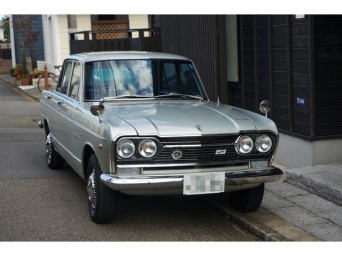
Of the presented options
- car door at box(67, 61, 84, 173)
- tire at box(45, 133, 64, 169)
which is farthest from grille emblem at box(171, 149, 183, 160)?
tire at box(45, 133, 64, 169)

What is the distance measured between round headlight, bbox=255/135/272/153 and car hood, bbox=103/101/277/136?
0.10 metres

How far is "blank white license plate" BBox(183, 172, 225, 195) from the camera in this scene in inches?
229

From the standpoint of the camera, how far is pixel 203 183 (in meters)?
5.86

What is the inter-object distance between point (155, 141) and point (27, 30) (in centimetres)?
2676

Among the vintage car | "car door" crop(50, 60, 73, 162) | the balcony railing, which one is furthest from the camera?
the balcony railing

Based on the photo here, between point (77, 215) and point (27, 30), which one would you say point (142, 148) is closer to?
point (77, 215)

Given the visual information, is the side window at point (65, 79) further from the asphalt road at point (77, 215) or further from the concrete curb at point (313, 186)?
the concrete curb at point (313, 186)

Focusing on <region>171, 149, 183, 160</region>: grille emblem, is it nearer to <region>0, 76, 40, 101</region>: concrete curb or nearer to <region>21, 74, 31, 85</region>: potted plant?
<region>0, 76, 40, 101</region>: concrete curb

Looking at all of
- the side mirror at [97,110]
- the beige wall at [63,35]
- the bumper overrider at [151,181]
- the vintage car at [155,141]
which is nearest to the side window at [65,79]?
the vintage car at [155,141]

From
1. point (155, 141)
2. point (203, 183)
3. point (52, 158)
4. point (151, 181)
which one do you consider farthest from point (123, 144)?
point (52, 158)

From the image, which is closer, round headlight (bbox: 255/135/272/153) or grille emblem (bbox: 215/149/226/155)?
grille emblem (bbox: 215/149/226/155)

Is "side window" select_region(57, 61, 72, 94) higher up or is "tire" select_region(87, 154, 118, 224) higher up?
"side window" select_region(57, 61, 72, 94)

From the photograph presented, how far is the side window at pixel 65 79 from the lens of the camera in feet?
26.8

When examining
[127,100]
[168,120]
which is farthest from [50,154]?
[168,120]
